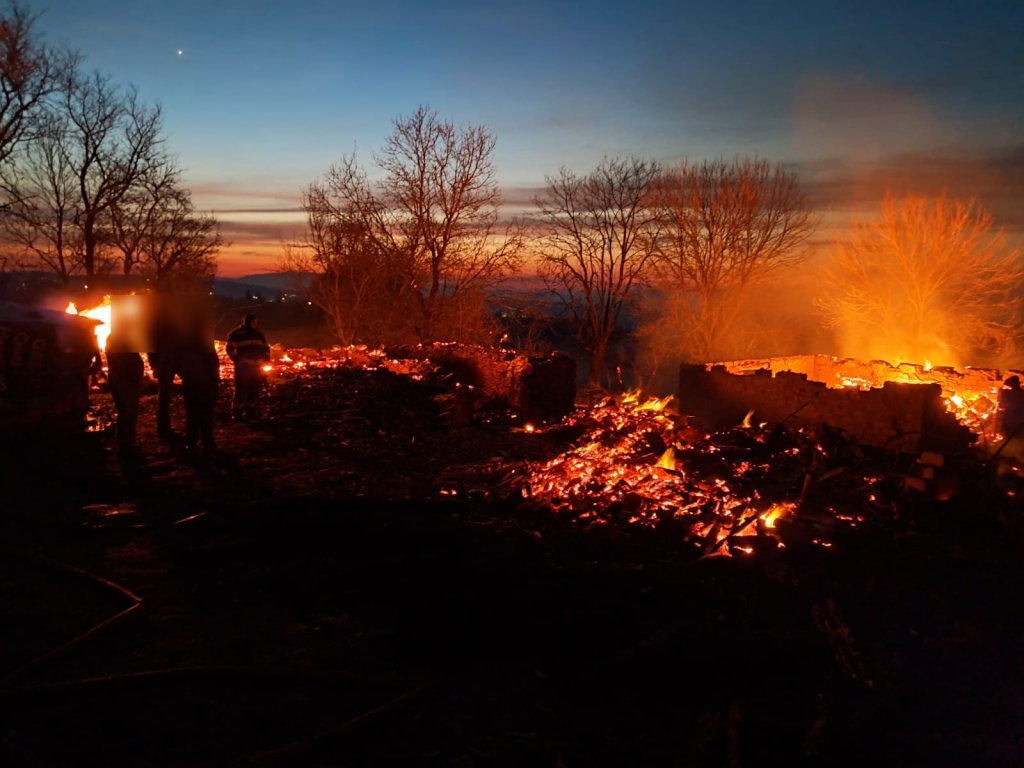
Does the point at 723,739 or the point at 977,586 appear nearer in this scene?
the point at 723,739

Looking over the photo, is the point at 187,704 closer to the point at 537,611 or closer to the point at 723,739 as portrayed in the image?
the point at 537,611

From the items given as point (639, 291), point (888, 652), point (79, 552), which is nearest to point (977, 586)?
point (888, 652)

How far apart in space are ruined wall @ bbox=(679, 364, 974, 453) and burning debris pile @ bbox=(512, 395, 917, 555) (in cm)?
247

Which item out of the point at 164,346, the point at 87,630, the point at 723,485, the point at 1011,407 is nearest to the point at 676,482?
the point at 723,485

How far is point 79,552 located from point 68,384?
5372mm

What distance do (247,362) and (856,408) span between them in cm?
1006

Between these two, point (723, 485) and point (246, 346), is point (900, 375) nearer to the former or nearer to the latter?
point (723, 485)

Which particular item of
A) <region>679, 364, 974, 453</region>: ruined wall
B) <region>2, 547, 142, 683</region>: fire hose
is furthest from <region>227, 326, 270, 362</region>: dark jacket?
<region>679, 364, 974, 453</region>: ruined wall

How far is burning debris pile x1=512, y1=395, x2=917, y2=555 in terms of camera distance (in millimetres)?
6523

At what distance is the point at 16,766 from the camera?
2.99 metres

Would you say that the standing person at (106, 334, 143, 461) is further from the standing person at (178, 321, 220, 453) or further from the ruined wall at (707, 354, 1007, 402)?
the ruined wall at (707, 354, 1007, 402)

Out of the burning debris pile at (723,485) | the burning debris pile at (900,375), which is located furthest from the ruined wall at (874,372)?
the burning debris pile at (723,485)

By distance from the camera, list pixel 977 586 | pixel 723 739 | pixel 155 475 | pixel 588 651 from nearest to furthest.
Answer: pixel 723 739 < pixel 588 651 < pixel 977 586 < pixel 155 475

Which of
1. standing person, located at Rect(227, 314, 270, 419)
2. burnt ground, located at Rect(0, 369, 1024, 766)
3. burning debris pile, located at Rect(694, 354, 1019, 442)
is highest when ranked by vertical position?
standing person, located at Rect(227, 314, 270, 419)
